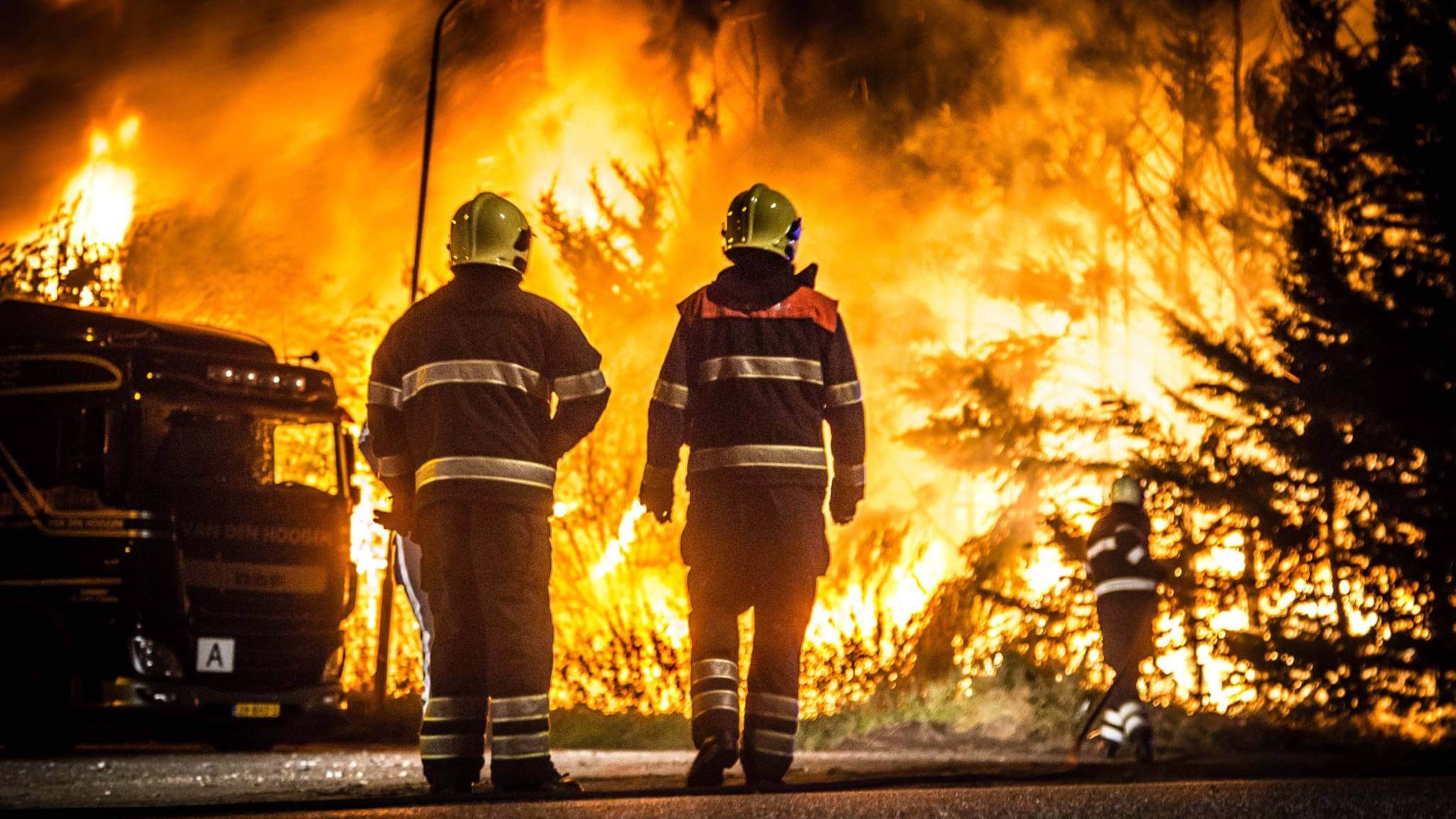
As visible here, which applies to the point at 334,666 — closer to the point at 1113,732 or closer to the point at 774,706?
the point at 1113,732

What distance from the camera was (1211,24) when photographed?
58.0ft

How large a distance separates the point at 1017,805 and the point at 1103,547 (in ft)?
22.9

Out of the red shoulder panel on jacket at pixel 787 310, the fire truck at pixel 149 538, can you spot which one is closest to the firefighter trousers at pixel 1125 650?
the fire truck at pixel 149 538

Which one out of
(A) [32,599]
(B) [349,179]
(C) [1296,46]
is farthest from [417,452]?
(B) [349,179]

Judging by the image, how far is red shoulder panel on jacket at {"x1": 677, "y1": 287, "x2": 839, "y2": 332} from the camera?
692cm

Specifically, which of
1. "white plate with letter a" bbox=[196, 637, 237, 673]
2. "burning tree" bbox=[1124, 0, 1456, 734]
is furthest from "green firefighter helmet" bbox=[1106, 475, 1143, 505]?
"white plate with letter a" bbox=[196, 637, 237, 673]

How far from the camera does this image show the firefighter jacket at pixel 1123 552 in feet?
38.3

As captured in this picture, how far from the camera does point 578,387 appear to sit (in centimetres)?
650

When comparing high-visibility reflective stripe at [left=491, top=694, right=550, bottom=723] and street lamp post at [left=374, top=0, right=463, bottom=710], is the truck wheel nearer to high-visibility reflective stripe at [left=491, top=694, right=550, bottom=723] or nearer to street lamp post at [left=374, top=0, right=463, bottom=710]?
street lamp post at [left=374, top=0, right=463, bottom=710]

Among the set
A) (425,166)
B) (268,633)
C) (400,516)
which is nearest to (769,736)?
(400,516)

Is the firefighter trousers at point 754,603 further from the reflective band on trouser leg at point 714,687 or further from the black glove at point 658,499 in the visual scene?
the black glove at point 658,499

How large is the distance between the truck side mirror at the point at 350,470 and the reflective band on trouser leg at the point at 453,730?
766cm

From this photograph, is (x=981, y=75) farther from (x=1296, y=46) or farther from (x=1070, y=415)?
(x=1296, y=46)

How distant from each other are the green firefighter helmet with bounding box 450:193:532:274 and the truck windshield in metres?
6.80
